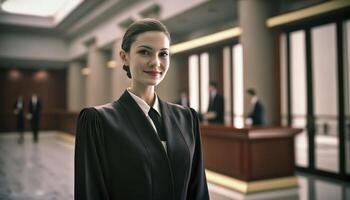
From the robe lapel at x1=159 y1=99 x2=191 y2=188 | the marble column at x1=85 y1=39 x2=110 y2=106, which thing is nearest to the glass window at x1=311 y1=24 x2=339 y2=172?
the marble column at x1=85 y1=39 x2=110 y2=106

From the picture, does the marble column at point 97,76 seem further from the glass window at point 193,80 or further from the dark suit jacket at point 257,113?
the dark suit jacket at point 257,113

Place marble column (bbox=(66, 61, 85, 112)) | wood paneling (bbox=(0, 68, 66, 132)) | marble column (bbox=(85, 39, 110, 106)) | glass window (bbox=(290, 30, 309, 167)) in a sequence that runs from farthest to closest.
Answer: marble column (bbox=(66, 61, 85, 112)) < wood paneling (bbox=(0, 68, 66, 132)) < marble column (bbox=(85, 39, 110, 106)) < glass window (bbox=(290, 30, 309, 167))

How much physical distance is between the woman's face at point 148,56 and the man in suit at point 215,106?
7.27m

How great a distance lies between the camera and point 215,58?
11.1m

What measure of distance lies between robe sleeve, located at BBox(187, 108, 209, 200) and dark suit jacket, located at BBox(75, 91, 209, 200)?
0.45 ft

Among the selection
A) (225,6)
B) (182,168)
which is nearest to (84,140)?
(182,168)

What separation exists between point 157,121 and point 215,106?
7.34 m

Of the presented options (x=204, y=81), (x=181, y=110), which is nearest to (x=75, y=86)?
(x=204, y=81)

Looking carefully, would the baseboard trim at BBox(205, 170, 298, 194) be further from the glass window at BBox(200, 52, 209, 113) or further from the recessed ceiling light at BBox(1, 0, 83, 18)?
the recessed ceiling light at BBox(1, 0, 83, 18)

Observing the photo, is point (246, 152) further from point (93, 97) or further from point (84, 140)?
point (93, 97)

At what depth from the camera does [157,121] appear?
1.24 metres

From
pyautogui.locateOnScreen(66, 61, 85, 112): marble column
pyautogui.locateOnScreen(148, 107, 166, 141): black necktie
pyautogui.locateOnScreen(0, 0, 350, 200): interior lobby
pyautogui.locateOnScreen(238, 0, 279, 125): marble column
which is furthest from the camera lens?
pyautogui.locateOnScreen(66, 61, 85, 112): marble column

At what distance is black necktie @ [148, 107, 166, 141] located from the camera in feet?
4.02

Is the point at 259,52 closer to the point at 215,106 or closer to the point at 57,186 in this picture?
the point at 215,106
